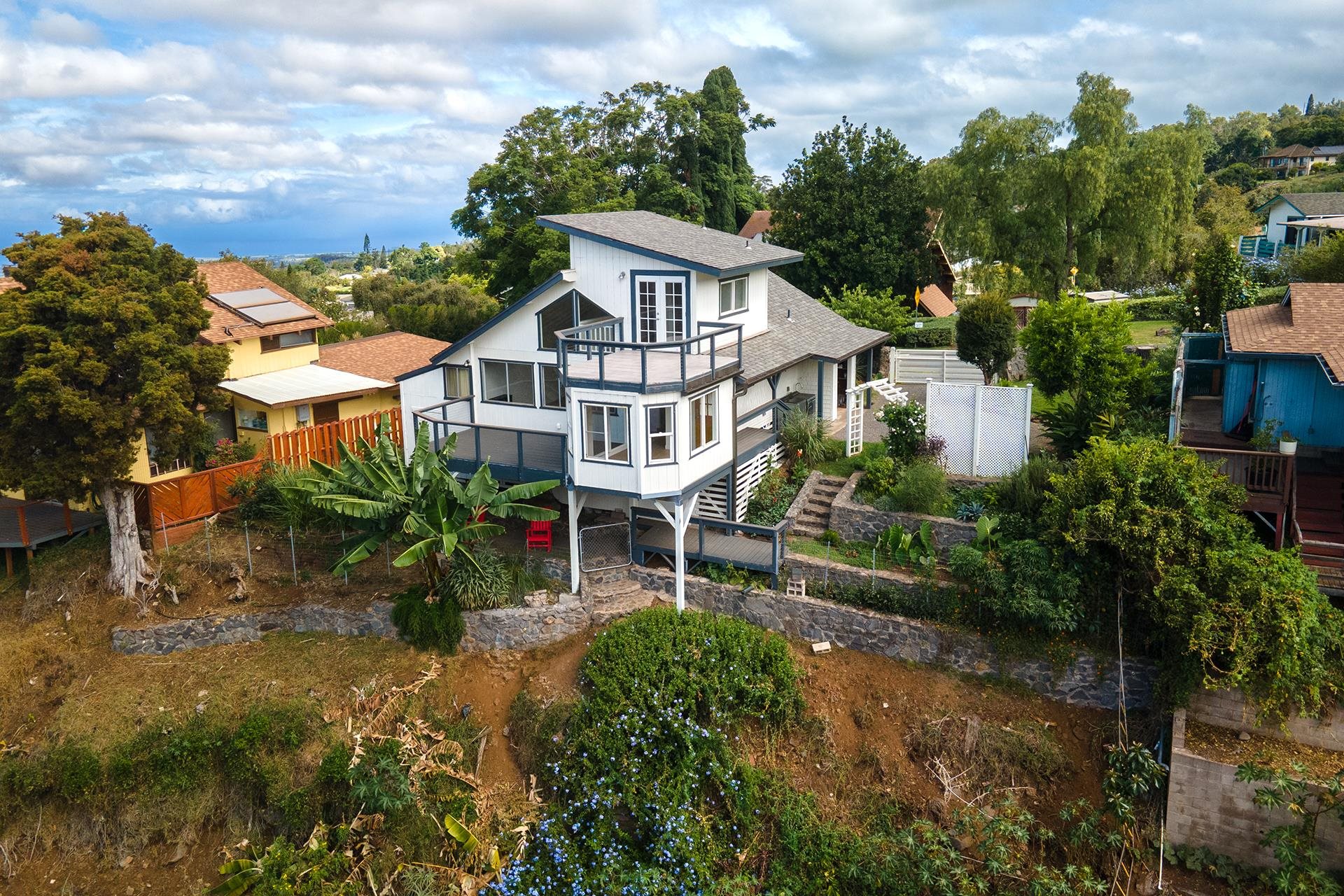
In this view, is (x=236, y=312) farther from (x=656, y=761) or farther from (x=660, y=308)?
(x=656, y=761)

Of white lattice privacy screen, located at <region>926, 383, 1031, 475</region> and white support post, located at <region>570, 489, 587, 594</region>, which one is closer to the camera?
white support post, located at <region>570, 489, 587, 594</region>

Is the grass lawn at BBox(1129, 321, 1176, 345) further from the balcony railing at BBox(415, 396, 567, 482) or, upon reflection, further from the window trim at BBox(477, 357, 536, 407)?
the balcony railing at BBox(415, 396, 567, 482)

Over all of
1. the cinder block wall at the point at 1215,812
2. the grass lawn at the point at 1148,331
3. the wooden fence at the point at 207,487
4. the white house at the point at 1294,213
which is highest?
the white house at the point at 1294,213

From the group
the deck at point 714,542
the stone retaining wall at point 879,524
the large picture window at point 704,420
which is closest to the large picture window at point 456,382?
the deck at point 714,542

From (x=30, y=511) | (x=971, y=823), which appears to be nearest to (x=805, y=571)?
(x=971, y=823)

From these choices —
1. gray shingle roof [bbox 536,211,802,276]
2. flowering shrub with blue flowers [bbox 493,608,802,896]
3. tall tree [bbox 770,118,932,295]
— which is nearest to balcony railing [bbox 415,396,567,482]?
flowering shrub with blue flowers [bbox 493,608,802,896]

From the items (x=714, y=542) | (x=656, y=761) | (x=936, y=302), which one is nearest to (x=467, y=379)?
(x=714, y=542)

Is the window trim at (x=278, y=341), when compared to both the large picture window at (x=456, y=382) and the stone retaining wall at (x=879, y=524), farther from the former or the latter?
the stone retaining wall at (x=879, y=524)
